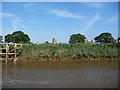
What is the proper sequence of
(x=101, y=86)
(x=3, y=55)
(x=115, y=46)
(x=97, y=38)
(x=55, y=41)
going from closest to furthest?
1. (x=101, y=86)
2. (x=3, y=55)
3. (x=115, y=46)
4. (x=55, y=41)
5. (x=97, y=38)

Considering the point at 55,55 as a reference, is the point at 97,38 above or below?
above

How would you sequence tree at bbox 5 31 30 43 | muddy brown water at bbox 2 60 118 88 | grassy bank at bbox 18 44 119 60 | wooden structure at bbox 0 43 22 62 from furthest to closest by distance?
tree at bbox 5 31 30 43
grassy bank at bbox 18 44 119 60
wooden structure at bbox 0 43 22 62
muddy brown water at bbox 2 60 118 88

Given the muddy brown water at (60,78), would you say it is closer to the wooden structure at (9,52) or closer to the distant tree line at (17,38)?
the wooden structure at (9,52)

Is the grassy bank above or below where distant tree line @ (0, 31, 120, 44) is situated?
below

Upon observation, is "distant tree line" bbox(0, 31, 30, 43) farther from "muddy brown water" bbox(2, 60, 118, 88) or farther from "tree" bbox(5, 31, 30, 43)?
"muddy brown water" bbox(2, 60, 118, 88)

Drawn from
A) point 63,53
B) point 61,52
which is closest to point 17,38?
point 61,52

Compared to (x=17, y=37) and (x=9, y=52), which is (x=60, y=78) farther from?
(x=17, y=37)

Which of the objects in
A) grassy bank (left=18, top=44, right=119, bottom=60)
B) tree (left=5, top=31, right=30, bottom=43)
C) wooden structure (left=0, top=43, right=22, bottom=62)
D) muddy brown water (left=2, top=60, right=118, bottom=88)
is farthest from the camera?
tree (left=5, top=31, right=30, bottom=43)

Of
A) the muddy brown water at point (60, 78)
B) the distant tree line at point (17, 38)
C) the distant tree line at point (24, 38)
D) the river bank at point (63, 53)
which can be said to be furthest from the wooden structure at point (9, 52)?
the distant tree line at point (17, 38)

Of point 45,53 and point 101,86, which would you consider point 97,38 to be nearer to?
point 45,53

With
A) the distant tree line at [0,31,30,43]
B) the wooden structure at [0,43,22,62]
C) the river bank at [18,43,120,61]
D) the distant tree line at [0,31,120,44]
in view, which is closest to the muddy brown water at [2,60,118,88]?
the wooden structure at [0,43,22,62]

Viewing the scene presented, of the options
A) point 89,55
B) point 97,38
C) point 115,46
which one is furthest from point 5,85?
point 97,38

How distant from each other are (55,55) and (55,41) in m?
5.82

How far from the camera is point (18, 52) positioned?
1681 cm
